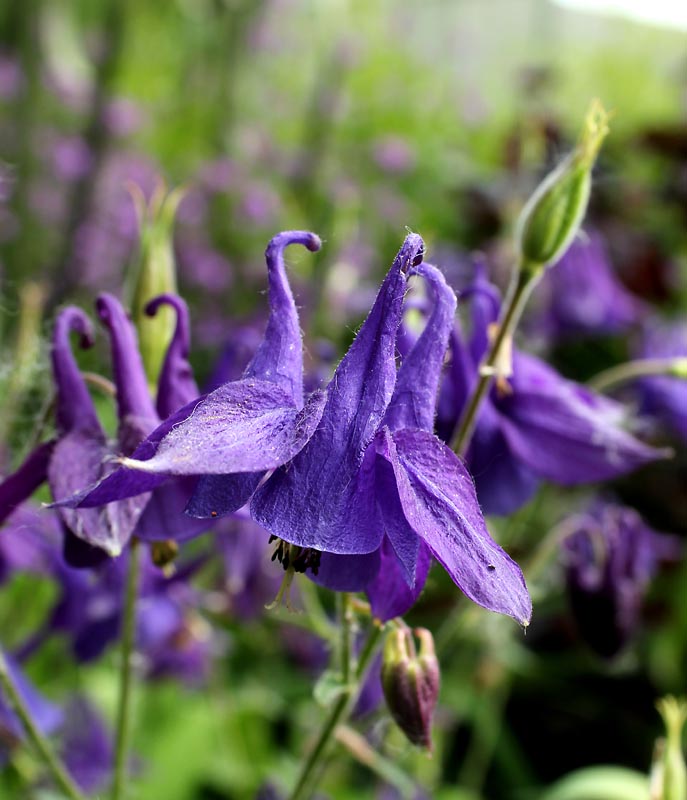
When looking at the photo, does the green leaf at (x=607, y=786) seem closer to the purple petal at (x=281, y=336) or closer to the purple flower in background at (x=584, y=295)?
the purple flower in background at (x=584, y=295)

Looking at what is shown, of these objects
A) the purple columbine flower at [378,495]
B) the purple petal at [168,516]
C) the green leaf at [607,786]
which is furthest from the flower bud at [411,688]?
the green leaf at [607,786]

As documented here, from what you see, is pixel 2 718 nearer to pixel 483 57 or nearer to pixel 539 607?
pixel 539 607

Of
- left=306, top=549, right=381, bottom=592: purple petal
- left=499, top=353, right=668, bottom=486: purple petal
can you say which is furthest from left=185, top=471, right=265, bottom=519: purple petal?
left=499, top=353, right=668, bottom=486: purple petal

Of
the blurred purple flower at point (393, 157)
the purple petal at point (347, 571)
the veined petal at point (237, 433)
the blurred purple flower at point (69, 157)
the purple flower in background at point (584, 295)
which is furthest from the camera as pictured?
the blurred purple flower at point (393, 157)

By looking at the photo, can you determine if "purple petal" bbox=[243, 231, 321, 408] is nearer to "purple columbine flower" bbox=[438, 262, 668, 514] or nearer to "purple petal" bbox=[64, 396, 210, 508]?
"purple petal" bbox=[64, 396, 210, 508]

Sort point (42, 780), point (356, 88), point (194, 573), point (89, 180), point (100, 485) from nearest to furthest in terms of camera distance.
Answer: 1. point (100, 485)
2. point (194, 573)
3. point (42, 780)
4. point (89, 180)
5. point (356, 88)

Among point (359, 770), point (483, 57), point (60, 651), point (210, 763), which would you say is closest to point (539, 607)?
point (359, 770)
